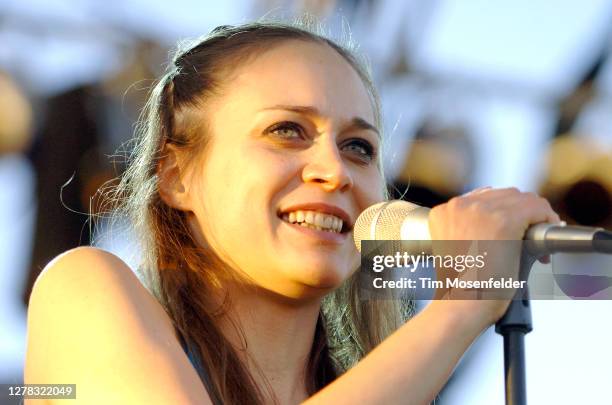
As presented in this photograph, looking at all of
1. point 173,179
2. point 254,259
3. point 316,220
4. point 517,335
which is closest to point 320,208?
point 316,220

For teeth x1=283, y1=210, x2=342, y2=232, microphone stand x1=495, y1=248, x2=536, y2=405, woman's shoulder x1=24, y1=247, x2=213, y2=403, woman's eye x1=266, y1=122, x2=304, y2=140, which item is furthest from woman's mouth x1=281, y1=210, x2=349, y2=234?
microphone stand x1=495, y1=248, x2=536, y2=405

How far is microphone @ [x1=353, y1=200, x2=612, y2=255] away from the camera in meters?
Answer: 1.64

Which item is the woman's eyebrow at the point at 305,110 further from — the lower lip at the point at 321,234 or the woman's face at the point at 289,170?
the lower lip at the point at 321,234

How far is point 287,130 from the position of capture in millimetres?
2234

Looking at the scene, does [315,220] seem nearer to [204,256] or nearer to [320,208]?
[320,208]

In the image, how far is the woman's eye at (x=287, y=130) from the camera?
223cm

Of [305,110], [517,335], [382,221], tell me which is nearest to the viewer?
[517,335]

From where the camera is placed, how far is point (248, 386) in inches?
85.4

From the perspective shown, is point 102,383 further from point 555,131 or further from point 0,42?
point 555,131

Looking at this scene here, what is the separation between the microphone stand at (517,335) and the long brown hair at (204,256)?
62 centimetres

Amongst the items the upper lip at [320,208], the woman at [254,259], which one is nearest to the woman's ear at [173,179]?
the woman at [254,259]

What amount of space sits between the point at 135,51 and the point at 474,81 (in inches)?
53.5

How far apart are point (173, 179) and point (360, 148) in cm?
39

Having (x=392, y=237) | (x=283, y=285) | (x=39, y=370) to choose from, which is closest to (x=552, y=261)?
(x=392, y=237)
